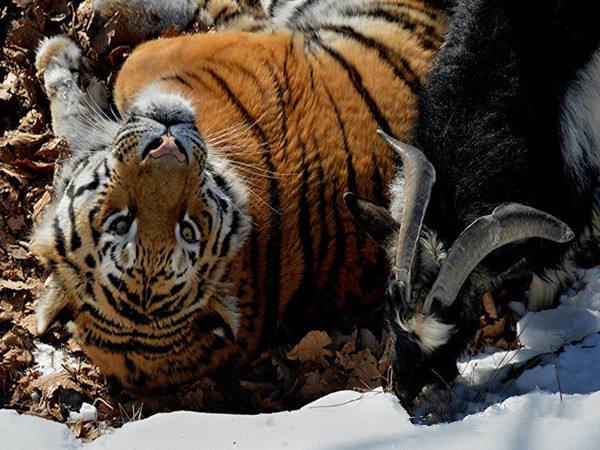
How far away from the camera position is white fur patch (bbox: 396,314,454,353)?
306 centimetres

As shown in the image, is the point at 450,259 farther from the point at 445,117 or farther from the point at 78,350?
the point at 78,350

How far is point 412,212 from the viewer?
3027 millimetres

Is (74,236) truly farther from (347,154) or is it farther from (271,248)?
(347,154)

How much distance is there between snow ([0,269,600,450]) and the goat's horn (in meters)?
0.50

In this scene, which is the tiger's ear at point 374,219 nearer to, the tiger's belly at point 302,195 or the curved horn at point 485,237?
the curved horn at point 485,237

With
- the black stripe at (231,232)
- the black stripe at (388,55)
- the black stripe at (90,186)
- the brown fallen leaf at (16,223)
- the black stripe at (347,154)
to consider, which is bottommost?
the brown fallen leaf at (16,223)

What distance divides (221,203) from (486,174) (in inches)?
46.2

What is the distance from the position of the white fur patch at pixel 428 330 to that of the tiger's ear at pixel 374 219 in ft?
1.17

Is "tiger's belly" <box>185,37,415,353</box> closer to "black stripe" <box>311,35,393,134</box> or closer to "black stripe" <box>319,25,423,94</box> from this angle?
"black stripe" <box>311,35,393,134</box>

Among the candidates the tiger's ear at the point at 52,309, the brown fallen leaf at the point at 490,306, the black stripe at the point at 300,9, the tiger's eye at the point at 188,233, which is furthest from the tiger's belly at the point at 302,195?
the black stripe at the point at 300,9

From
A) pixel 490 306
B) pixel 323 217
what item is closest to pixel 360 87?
pixel 323 217

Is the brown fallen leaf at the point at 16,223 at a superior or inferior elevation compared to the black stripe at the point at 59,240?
inferior

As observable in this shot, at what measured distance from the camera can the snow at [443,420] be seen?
300 centimetres

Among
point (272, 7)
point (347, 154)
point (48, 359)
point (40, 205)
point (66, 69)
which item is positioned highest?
point (272, 7)
